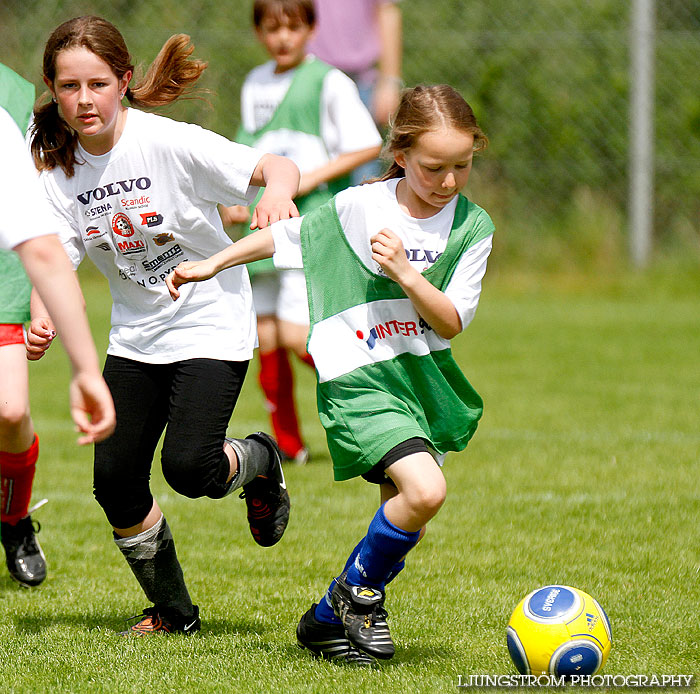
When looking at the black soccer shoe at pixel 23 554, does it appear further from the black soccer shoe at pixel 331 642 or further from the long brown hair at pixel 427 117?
the long brown hair at pixel 427 117

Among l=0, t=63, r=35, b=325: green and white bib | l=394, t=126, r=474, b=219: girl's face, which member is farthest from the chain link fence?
l=394, t=126, r=474, b=219: girl's face

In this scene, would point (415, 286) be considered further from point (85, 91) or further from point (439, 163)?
point (85, 91)

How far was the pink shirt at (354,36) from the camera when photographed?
770 centimetres

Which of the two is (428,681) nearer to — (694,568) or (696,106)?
(694,568)

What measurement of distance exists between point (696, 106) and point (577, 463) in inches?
330

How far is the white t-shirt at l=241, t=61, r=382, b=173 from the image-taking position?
625cm

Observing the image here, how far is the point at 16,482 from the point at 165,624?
0.93m

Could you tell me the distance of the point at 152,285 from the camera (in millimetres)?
3674

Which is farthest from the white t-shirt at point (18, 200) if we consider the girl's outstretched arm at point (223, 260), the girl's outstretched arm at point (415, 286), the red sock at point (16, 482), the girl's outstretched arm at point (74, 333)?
the red sock at point (16, 482)

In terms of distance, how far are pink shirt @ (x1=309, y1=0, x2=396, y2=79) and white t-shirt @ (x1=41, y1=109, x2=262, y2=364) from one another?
4.20m

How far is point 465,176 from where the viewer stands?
11.3ft

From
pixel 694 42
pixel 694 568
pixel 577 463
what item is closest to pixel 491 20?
pixel 694 42

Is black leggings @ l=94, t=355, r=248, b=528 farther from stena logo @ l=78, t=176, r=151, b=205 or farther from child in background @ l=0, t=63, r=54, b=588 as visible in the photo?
stena logo @ l=78, t=176, r=151, b=205

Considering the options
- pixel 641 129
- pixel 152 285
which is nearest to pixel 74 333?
pixel 152 285
